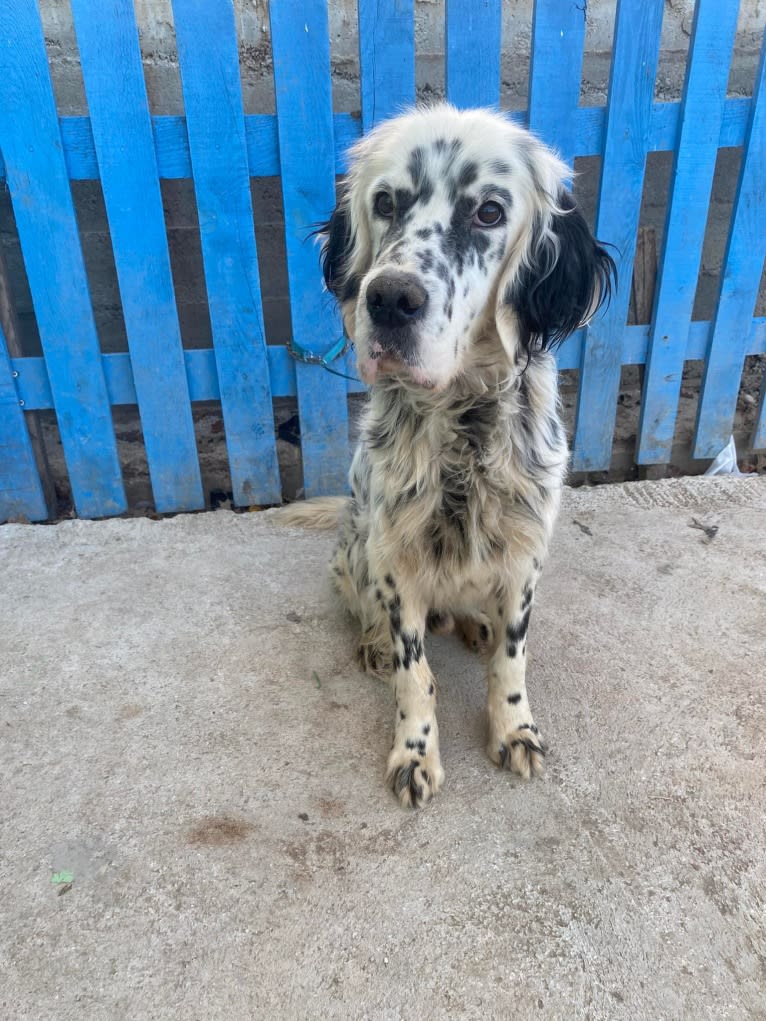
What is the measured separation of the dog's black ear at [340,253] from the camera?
1.90 metres

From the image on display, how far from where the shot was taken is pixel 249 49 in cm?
307

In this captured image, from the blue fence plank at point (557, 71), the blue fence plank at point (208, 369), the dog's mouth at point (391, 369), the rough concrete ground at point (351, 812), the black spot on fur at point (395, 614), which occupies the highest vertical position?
the blue fence plank at point (557, 71)

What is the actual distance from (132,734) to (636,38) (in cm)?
286

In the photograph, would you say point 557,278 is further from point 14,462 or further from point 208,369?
point 14,462

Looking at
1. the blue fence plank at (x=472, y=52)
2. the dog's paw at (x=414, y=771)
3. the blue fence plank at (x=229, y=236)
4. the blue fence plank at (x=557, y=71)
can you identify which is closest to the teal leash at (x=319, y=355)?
the blue fence plank at (x=229, y=236)

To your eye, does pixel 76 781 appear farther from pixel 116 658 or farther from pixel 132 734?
pixel 116 658

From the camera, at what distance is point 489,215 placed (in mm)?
1631

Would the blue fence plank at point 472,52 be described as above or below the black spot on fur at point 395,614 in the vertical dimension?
above

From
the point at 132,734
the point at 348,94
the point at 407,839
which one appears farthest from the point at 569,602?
the point at 348,94

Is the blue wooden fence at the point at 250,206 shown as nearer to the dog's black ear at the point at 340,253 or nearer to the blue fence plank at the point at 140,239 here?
the blue fence plank at the point at 140,239

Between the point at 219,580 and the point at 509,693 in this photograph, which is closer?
the point at 509,693

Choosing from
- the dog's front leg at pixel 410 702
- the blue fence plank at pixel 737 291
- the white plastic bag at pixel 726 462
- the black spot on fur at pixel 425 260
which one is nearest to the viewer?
the black spot on fur at pixel 425 260

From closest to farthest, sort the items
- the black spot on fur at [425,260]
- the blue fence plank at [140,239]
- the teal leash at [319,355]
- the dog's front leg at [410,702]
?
1. the black spot on fur at [425,260]
2. the dog's front leg at [410,702]
3. the blue fence plank at [140,239]
4. the teal leash at [319,355]

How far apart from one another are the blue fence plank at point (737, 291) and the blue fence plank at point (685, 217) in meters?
0.14
